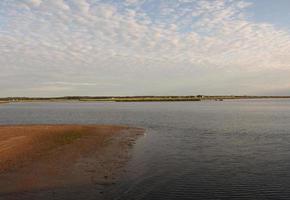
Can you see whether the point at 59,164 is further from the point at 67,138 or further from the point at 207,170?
the point at 67,138

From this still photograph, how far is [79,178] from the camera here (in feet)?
51.4

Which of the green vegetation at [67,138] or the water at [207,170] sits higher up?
the green vegetation at [67,138]

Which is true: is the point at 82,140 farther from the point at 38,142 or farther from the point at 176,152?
the point at 176,152

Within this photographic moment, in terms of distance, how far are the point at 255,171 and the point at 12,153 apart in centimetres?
1445

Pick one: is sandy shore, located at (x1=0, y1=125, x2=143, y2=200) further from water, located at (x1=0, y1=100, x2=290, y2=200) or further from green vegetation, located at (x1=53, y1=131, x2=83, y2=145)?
water, located at (x1=0, y1=100, x2=290, y2=200)

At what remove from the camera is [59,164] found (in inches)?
735

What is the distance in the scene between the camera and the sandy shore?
44.8 feet

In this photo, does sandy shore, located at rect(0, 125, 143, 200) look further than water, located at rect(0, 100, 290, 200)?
Yes

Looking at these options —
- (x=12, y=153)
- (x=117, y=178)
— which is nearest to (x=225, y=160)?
(x=117, y=178)

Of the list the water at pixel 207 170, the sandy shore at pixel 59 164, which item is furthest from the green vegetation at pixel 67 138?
the water at pixel 207 170

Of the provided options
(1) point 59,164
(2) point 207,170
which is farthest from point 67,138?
(2) point 207,170

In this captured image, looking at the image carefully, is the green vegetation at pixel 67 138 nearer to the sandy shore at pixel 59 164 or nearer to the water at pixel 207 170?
the sandy shore at pixel 59 164

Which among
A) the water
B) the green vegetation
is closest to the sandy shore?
the green vegetation

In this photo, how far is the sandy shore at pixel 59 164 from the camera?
44.8ft
